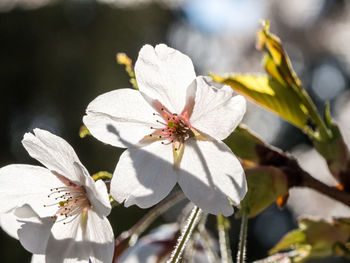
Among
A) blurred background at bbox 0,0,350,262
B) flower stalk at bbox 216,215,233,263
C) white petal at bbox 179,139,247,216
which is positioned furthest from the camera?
blurred background at bbox 0,0,350,262

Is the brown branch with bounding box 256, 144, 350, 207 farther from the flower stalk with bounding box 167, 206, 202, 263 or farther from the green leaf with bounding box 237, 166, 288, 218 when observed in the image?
the flower stalk with bounding box 167, 206, 202, 263

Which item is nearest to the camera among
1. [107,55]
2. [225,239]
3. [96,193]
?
[96,193]

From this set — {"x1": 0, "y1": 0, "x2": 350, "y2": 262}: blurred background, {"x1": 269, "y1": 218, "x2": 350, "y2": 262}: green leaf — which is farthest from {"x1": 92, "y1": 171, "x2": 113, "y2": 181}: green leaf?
{"x1": 0, "y1": 0, "x2": 350, "y2": 262}: blurred background

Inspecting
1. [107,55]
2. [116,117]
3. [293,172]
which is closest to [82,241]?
[116,117]

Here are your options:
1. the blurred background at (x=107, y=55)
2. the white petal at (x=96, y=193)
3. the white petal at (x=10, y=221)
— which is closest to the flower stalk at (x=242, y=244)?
the white petal at (x=96, y=193)

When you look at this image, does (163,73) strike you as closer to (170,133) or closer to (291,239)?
(170,133)
